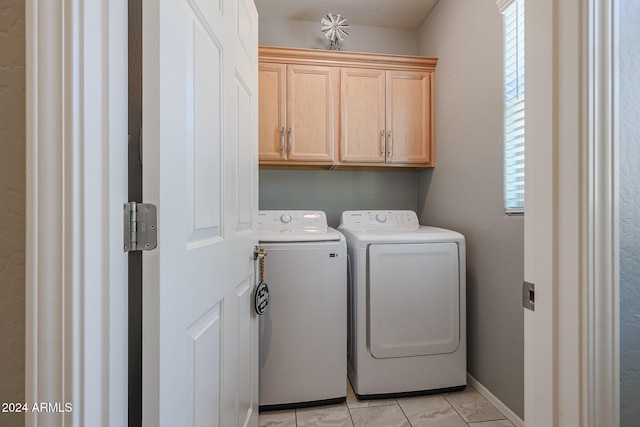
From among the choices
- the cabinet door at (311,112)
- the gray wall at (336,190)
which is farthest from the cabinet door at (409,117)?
the cabinet door at (311,112)

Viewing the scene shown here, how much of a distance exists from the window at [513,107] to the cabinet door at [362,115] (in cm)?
85

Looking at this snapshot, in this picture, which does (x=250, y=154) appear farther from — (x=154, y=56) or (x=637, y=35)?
(x=637, y=35)

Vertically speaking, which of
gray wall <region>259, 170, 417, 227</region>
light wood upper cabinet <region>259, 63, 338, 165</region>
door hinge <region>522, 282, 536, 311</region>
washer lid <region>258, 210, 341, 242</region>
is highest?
light wood upper cabinet <region>259, 63, 338, 165</region>

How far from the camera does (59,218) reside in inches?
15.5

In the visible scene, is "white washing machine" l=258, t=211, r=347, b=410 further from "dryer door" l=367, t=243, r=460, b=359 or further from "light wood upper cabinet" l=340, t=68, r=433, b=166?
"light wood upper cabinet" l=340, t=68, r=433, b=166

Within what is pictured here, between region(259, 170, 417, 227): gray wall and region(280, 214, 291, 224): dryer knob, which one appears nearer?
region(280, 214, 291, 224): dryer knob

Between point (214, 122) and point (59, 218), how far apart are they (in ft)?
1.52

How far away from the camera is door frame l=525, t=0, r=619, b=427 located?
52cm

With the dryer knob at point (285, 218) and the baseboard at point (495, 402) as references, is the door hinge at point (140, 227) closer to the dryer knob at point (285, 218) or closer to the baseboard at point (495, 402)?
the dryer knob at point (285, 218)

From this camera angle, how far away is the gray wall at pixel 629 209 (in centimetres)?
57

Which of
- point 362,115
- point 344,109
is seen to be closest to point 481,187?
point 362,115

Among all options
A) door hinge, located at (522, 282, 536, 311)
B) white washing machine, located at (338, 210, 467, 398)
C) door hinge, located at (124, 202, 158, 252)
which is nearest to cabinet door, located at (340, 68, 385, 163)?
white washing machine, located at (338, 210, 467, 398)

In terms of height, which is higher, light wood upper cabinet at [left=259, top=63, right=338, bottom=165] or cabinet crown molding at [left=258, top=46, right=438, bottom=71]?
cabinet crown molding at [left=258, top=46, right=438, bottom=71]

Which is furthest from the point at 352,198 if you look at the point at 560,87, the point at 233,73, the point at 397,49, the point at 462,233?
the point at 560,87
